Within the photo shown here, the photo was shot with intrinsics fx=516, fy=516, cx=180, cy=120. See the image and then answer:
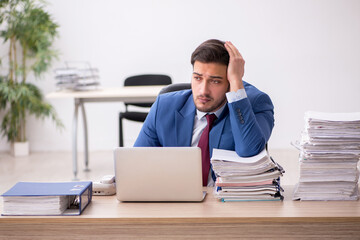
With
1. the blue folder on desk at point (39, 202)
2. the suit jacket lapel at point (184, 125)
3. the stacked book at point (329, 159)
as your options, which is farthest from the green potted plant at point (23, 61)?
the stacked book at point (329, 159)

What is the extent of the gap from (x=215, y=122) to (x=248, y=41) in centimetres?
372

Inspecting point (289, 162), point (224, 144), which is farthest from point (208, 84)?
point (289, 162)

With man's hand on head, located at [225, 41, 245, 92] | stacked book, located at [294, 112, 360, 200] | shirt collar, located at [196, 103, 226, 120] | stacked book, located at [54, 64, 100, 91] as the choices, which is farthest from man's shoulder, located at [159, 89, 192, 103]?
stacked book, located at [54, 64, 100, 91]

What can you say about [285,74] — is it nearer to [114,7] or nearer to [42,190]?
[114,7]

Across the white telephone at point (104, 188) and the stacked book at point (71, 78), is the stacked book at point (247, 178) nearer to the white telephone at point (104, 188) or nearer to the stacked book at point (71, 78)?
the white telephone at point (104, 188)

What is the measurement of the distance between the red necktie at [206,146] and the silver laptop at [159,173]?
412 mm

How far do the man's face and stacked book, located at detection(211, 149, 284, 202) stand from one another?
43cm

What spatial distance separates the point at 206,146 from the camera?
7.43ft

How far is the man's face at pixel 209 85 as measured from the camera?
2.22 metres

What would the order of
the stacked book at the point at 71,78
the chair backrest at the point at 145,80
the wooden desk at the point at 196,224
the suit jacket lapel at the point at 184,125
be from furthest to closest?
the chair backrest at the point at 145,80 → the stacked book at the point at 71,78 → the suit jacket lapel at the point at 184,125 → the wooden desk at the point at 196,224

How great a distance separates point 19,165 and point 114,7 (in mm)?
2050

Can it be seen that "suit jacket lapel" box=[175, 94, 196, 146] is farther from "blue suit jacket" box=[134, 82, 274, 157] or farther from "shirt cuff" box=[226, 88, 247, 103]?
"shirt cuff" box=[226, 88, 247, 103]

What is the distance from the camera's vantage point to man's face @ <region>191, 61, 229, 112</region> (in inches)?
Result: 87.5

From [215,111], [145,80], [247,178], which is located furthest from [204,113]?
[145,80]
